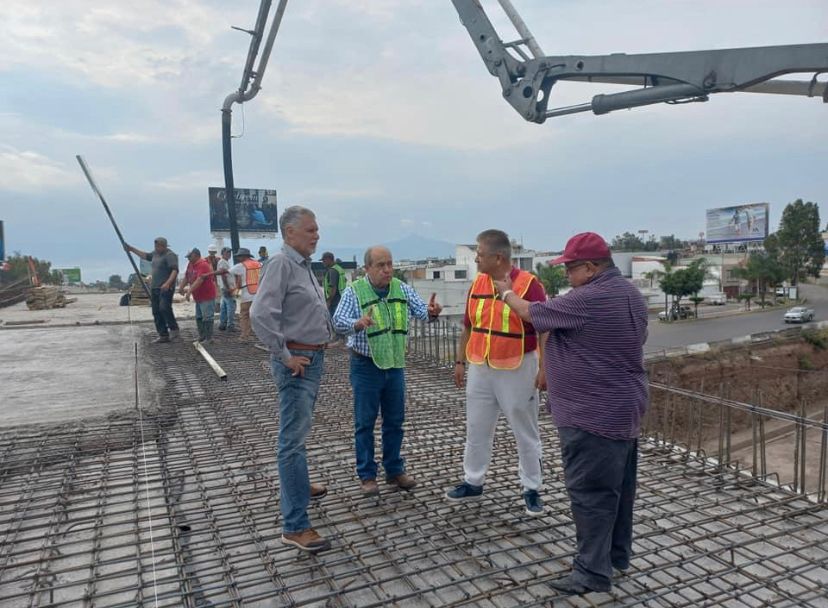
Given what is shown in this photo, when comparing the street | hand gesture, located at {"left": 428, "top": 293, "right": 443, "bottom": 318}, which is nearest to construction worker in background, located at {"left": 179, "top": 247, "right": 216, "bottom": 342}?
hand gesture, located at {"left": 428, "top": 293, "right": 443, "bottom": 318}

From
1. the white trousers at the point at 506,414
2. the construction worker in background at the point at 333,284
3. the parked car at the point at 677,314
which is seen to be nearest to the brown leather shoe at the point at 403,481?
the white trousers at the point at 506,414

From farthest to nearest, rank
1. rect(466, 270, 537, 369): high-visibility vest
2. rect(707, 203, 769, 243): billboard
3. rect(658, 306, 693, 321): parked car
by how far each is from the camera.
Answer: rect(707, 203, 769, 243): billboard < rect(658, 306, 693, 321): parked car < rect(466, 270, 537, 369): high-visibility vest

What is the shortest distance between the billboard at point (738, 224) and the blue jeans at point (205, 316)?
58373mm

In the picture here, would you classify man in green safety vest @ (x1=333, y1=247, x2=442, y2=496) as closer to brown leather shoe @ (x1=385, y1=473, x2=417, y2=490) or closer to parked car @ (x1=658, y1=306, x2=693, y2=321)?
brown leather shoe @ (x1=385, y1=473, x2=417, y2=490)

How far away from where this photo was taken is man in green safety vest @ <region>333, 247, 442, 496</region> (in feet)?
11.2

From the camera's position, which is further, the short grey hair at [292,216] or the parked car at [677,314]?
the parked car at [677,314]

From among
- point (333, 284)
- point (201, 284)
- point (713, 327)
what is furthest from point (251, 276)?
point (713, 327)

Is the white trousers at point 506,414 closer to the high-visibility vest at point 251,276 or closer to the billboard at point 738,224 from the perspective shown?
the high-visibility vest at point 251,276

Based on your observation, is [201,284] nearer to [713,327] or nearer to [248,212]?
[248,212]

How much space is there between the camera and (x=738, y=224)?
190 feet

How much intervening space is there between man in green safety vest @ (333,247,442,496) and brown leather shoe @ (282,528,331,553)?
0.67 metres

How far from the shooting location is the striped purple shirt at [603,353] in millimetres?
2377

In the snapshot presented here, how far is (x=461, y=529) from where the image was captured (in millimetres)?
3018

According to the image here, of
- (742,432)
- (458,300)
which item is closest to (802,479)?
(742,432)
